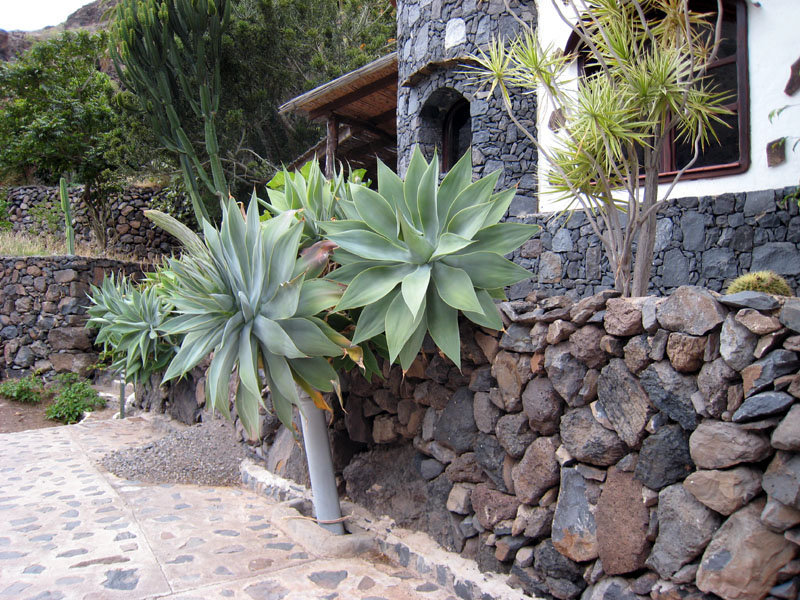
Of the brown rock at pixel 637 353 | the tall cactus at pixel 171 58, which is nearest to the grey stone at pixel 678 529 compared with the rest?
the brown rock at pixel 637 353

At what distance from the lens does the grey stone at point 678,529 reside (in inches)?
82.8

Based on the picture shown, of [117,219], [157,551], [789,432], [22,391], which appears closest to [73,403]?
[22,391]

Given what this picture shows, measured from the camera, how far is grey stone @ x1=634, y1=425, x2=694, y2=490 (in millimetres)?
2225

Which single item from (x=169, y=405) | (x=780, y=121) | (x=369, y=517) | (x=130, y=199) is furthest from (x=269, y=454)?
(x=130, y=199)

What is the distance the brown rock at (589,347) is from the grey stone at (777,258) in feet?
12.0

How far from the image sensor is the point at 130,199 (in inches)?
651

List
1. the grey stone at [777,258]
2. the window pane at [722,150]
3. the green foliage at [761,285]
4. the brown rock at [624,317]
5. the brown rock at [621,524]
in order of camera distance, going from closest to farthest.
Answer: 1. the brown rock at [621,524]
2. the brown rock at [624,317]
3. the green foliage at [761,285]
4. the grey stone at [777,258]
5. the window pane at [722,150]

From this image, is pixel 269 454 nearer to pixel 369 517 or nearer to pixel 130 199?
pixel 369 517

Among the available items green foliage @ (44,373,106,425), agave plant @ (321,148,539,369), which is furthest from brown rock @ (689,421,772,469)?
green foliage @ (44,373,106,425)

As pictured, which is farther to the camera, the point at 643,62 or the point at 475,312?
the point at 643,62

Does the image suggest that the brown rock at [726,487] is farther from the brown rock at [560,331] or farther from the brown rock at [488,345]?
the brown rock at [488,345]

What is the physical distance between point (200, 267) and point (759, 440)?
8.78 feet

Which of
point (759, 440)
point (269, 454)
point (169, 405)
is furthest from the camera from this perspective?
point (169, 405)

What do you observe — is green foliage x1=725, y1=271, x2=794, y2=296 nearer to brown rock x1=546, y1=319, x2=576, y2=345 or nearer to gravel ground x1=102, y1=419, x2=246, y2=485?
brown rock x1=546, y1=319, x2=576, y2=345
